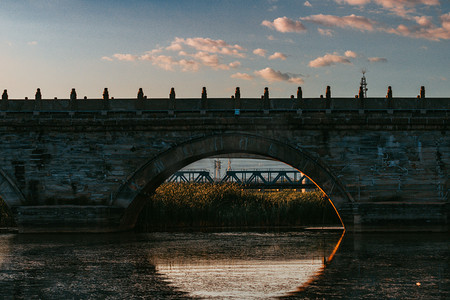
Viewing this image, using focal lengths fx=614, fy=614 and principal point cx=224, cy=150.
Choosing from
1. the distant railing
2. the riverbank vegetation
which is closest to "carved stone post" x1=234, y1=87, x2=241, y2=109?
the riverbank vegetation

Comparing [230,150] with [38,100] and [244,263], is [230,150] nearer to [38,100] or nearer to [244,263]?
[38,100]

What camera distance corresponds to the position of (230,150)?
1099 inches

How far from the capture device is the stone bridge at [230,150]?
27.3 meters

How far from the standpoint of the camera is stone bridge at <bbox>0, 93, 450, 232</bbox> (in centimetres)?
2728

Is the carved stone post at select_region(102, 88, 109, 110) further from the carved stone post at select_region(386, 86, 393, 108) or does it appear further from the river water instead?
the carved stone post at select_region(386, 86, 393, 108)

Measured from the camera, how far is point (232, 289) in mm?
13297

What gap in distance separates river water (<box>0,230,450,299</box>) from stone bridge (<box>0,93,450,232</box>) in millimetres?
1804

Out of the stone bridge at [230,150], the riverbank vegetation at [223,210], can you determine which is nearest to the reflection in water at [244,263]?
the stone bridge at [230,150]

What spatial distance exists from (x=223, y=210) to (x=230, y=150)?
5.03 metres

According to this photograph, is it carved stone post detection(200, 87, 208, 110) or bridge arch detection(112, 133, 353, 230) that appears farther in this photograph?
carved stone post detection(200, 87, 208, 110)

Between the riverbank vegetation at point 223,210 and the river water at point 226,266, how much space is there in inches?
196

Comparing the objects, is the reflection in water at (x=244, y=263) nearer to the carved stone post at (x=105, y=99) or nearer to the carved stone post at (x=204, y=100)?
the carved stone post at (x=204, y=100)

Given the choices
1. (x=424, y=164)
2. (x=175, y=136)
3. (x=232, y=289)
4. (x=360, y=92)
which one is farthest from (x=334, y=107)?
(x=232, y=289)

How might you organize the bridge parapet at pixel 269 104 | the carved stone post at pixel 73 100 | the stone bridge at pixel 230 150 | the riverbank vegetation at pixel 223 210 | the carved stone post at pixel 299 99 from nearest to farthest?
the stone bridge at pixel 230 150
the carved stone post at pixel 299 99
the bridge parapet at pixel 269 104
the carved stone post at pixel 73 100
the riverbank vegetation at pixel 223 210
